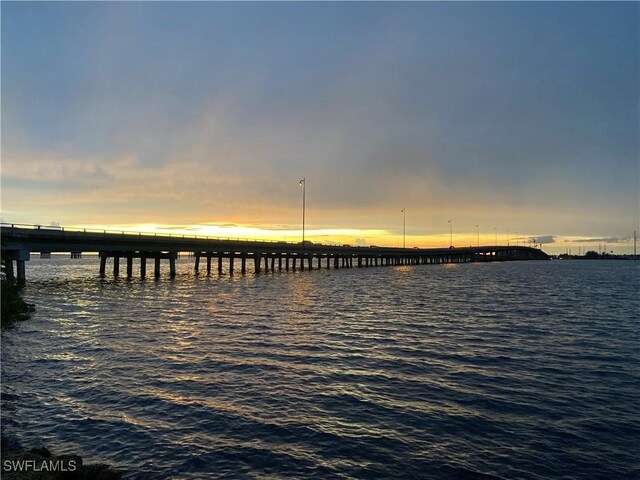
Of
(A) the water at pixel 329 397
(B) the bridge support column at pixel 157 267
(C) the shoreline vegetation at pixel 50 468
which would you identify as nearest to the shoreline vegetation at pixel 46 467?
(C) the shoreline vegetation at pixel 50 468

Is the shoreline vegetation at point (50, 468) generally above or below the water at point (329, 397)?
above

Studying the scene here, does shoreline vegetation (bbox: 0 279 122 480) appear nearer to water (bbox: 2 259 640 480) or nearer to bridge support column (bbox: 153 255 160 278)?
water (bbox: 2 259 640 480)

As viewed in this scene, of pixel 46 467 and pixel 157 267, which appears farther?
pixel 157 267

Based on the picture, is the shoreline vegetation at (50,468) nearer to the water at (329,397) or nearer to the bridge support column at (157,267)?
the water at (329,397)

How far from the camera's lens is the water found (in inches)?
433

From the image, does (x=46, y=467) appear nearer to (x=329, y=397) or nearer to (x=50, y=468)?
(x=50, y=468)

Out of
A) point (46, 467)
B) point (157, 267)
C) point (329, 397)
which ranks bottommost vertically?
point (329, 397)

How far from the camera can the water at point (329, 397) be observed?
10992 mm

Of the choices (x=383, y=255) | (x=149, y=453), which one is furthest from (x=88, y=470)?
(x=383, y=255)

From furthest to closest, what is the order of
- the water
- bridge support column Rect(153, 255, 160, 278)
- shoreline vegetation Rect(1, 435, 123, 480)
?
bridge support column Rect(153, 255, 160, 278), the water, shoreline vegetation Rect(1, 435, 123, 480)

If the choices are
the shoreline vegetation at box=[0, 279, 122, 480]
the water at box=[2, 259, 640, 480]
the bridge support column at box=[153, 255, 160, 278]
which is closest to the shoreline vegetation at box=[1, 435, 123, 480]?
the shoreline vegetation at box=[0, 279, 122, 480]

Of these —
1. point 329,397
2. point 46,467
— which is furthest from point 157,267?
point 46,467

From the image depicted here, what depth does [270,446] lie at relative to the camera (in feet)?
38.3

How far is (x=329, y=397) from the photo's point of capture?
50.7ft
